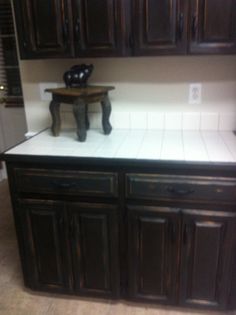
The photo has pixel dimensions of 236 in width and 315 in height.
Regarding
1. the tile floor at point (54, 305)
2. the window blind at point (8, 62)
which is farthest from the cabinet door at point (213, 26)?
the window blind at point (8, 62)

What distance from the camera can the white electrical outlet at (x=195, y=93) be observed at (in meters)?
1.91

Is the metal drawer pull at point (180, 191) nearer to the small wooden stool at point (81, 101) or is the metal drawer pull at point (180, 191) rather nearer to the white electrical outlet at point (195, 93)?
the small wooden stool at point (81, 101)

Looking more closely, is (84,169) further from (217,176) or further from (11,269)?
(11,269)

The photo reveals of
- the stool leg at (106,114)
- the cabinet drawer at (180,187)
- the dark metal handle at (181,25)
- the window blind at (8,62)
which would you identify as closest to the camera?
the cabinet drawer at (180,187)

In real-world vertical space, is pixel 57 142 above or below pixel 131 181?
above

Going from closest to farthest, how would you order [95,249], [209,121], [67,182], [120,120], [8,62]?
[67,182] < [95,249] < [209,121] < [120,120] < [8,62]

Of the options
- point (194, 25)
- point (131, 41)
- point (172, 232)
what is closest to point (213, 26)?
point (194, 25)

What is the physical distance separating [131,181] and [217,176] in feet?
1.38

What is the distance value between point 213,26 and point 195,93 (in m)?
0.47

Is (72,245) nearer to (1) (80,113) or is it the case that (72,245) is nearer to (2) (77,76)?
(1) (80,113)

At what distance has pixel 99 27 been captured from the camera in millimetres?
1634

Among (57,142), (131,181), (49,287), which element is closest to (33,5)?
(57,142)

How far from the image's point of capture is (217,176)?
4.68 feet

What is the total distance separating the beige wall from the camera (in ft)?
6.15
